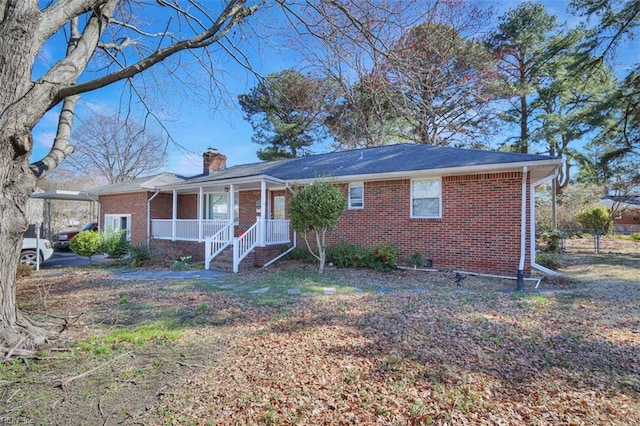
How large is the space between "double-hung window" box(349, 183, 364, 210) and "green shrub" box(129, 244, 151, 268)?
7.49 meters

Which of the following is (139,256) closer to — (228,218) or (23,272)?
(23,272)

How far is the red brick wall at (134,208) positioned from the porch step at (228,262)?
5.60 m

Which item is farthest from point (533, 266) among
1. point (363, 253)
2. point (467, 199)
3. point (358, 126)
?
point (358, 126)

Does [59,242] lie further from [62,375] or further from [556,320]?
[556,320]

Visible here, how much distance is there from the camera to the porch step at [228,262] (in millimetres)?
10683

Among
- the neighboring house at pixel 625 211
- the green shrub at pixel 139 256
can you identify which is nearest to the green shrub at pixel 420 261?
the green shrub at pixel 139 256

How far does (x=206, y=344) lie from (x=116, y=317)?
213 cm

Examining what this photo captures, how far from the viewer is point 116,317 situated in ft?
17.0

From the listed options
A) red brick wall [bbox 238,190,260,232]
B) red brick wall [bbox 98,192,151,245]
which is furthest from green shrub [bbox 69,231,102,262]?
red brick wall [bbox 238,190,260,232]

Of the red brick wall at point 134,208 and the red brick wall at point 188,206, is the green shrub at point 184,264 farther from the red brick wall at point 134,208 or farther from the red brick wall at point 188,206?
the red brick wall at point 134,208

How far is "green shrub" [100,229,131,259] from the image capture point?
12719 mm

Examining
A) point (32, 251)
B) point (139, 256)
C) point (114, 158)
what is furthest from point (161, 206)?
point (114, 158)

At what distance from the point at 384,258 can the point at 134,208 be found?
40.2 feet

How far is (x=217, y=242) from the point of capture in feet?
37.2
